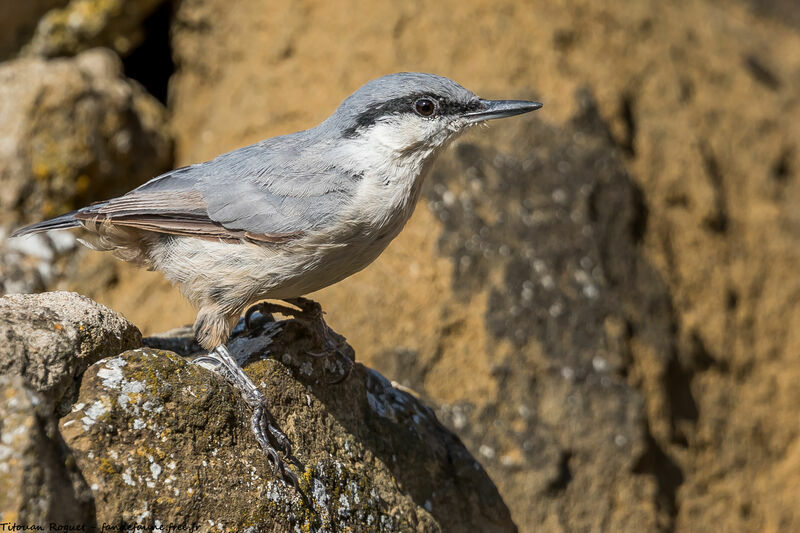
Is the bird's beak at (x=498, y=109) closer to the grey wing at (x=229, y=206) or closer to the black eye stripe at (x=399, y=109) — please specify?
the black eye stripe at (x=399, y=109)

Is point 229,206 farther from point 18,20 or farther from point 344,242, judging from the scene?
point 18,20

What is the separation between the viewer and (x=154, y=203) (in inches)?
150

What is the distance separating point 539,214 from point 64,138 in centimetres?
401

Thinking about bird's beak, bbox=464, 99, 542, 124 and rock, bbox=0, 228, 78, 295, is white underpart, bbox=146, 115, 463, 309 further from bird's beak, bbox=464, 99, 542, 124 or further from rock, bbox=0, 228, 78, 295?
rock, bbox=0, 228, 78, 295

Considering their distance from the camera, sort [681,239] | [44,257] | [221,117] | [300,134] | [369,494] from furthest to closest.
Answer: [221,117], [681,239], [44,257], [300,134], [369,494]

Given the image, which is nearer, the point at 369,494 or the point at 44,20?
the point at 369,494

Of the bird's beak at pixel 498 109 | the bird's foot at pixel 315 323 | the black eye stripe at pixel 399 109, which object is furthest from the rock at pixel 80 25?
the bird's beak at pixel 498 109

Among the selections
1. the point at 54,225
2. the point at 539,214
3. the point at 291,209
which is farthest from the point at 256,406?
the point at 539,214

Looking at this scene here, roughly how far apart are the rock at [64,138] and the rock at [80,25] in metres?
0.55

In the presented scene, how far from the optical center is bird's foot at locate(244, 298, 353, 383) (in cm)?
A: 379

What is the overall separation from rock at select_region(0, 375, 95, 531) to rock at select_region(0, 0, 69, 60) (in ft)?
20.3

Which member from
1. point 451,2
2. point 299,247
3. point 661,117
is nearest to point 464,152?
point 451,2

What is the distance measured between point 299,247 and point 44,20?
545cm

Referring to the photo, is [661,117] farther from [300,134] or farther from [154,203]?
[154,203]
